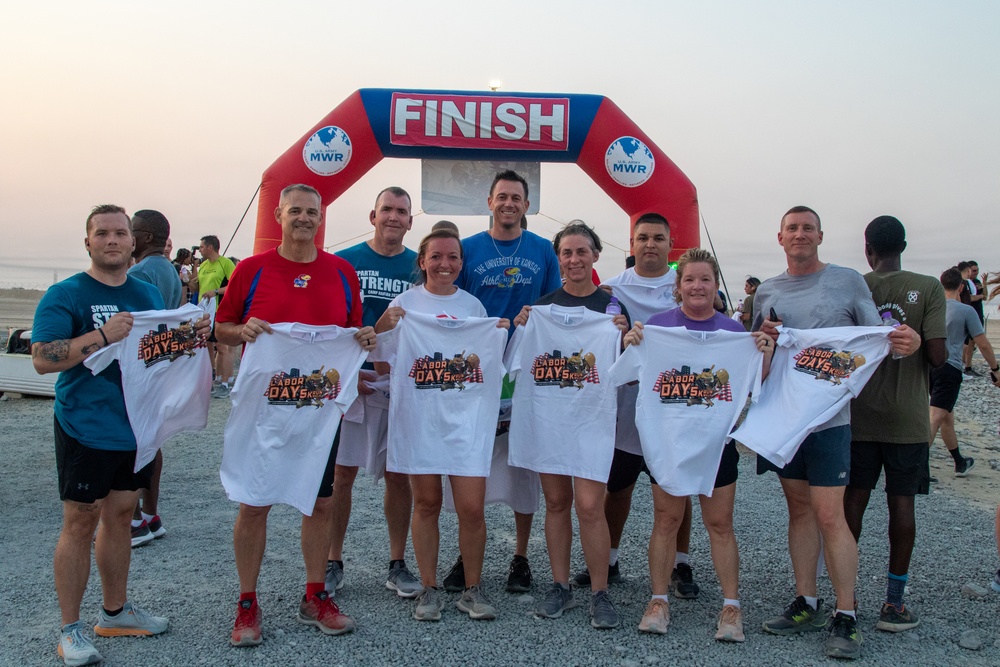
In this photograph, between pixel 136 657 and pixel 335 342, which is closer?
pixel 136 657

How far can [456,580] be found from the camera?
4.28 meters

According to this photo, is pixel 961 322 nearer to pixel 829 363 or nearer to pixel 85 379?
pixel 829 363

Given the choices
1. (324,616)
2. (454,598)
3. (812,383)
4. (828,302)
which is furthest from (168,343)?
(828,302)

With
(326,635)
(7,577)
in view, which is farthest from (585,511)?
(7,577)

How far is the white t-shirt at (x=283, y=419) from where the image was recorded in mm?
3582

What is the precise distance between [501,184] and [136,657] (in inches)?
119

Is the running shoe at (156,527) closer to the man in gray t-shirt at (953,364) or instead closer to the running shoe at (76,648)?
the running shoe at (76,648)

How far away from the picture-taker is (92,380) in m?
3.38

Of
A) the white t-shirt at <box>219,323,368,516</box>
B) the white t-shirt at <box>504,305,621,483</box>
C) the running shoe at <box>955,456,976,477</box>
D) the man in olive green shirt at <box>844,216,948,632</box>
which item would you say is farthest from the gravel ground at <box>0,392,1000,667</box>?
the running shoe at <box>955,456,976,477</box>

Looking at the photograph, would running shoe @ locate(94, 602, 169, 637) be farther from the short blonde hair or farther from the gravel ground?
the short blonde hair

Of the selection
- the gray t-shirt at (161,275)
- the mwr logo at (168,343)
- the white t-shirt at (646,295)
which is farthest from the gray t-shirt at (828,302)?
the gray t-shirt at (161,275)

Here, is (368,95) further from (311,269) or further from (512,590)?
(512,590)

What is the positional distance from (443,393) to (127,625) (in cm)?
188

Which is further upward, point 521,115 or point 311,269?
point 521,115
